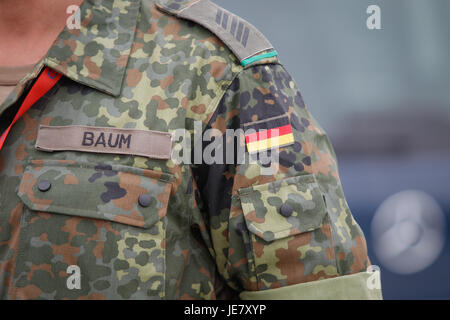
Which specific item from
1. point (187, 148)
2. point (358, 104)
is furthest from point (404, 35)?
point (187, 148)

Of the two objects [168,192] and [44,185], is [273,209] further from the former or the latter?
[44,185]

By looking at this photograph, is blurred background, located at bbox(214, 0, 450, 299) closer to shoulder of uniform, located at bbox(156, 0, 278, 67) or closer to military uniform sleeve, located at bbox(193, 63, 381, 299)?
shoulder of uniform, located at bbox(156, 0, 278, 67)

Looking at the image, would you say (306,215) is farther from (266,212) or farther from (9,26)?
(9,26)

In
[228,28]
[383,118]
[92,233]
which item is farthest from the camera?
[383,118]

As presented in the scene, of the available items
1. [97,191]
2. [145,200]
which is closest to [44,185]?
[97,191]

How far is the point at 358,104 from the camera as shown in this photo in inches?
106

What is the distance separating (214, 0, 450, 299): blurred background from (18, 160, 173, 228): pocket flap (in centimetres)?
174

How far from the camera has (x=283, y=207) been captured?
3.51 ft

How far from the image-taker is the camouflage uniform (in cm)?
104

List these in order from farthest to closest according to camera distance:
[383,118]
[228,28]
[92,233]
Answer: [383,118]
[228,28]
[92,233]

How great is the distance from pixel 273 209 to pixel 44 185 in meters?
0.48

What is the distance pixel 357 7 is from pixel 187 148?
2.01 meters

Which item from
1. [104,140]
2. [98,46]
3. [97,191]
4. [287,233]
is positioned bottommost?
[287,233]

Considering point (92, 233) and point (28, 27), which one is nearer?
point (92, 233)
